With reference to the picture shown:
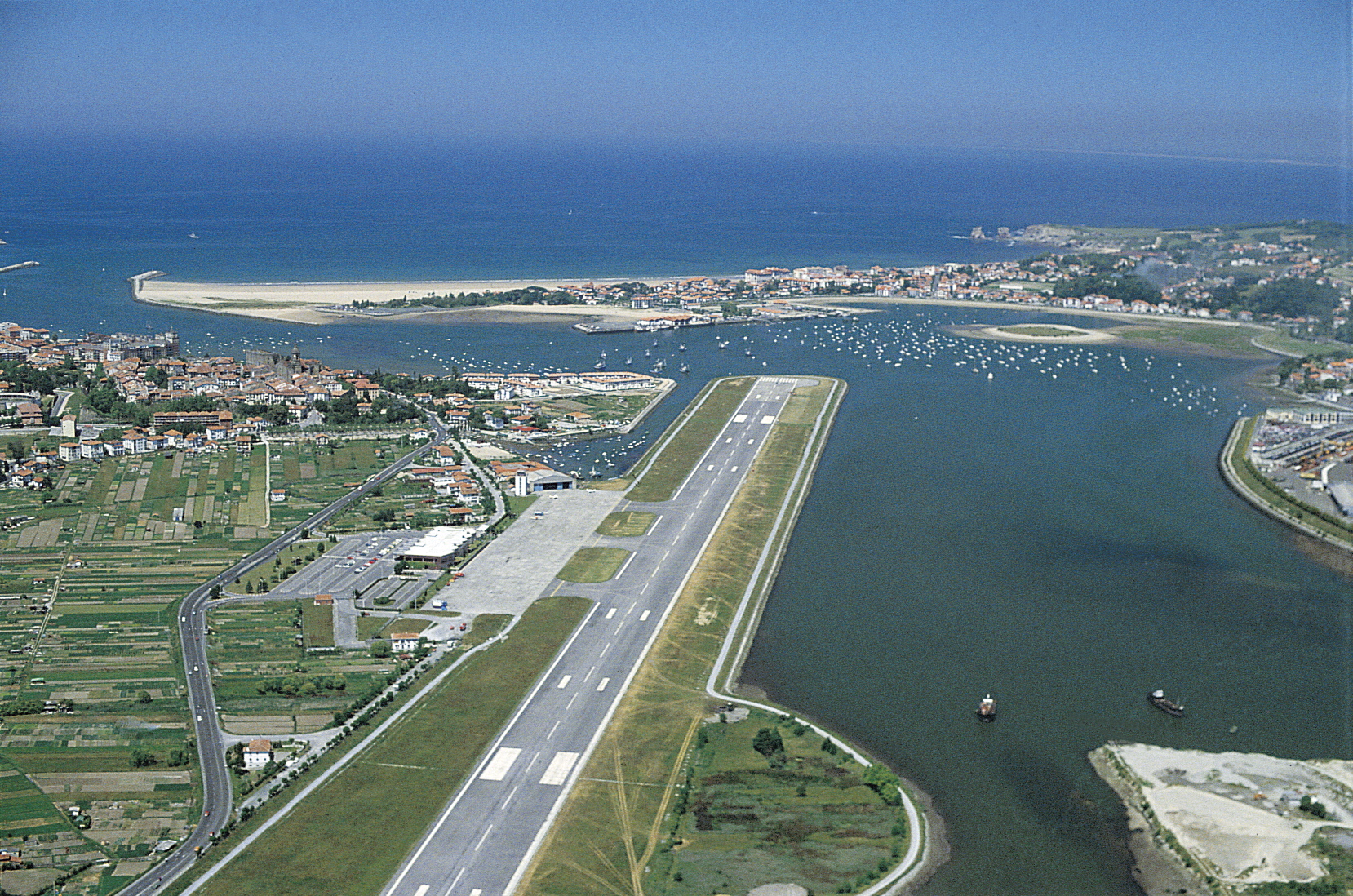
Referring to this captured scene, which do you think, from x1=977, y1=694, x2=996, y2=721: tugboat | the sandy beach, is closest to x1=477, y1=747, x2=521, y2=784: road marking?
x1=977, y1=694, x2=996, y2=721: tugboat

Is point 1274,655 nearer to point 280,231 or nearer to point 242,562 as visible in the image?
point 242,562

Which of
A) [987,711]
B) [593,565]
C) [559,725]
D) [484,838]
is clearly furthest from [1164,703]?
[593,565]

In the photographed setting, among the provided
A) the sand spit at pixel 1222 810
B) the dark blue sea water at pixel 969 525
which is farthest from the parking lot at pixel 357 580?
the sand spit at pixel 1222 810

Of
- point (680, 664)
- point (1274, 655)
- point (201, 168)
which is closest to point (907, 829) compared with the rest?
point (680, 664)

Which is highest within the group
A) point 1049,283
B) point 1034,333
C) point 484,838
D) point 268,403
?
point 1049,283

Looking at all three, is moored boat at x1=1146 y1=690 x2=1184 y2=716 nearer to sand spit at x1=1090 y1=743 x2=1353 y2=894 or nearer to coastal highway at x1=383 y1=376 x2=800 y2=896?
sand spit at x1=1090 y1=743 x2=1353 y2=894

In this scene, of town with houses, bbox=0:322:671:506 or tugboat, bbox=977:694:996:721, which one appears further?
town with houses, bbox=0:322:671:506

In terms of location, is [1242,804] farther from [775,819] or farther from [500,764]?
[500,764]
